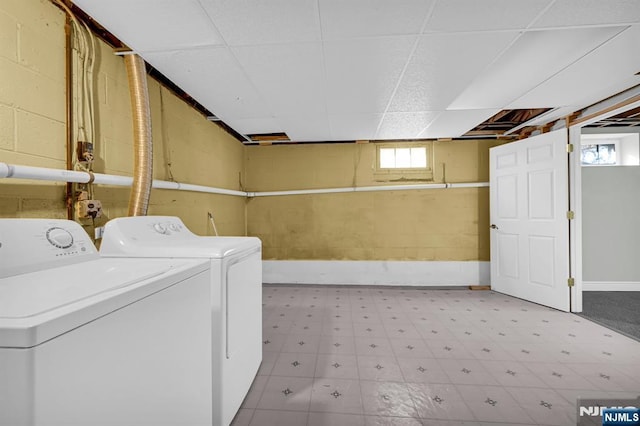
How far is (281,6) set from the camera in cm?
144

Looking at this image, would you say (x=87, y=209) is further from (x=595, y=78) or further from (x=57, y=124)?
(x=595, y=78)

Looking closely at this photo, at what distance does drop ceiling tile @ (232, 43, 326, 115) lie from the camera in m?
1.83

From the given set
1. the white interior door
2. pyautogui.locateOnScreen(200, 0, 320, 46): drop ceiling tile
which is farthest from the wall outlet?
the white interior door

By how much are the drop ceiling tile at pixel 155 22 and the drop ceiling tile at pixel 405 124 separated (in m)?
2.05

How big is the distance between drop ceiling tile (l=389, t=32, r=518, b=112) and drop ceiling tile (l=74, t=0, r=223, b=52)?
4.52 feet

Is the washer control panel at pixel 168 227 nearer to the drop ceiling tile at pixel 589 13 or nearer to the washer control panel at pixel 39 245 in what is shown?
the washer control panel at pixel 39 245

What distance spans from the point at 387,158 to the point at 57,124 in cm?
387

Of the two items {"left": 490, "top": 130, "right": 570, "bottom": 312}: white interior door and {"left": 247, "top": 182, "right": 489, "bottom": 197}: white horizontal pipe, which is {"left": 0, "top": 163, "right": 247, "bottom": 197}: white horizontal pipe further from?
{"left": 490, "top": 130, "right": 570, "bottom": 312}: white interior door

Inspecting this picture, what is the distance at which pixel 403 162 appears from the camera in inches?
171

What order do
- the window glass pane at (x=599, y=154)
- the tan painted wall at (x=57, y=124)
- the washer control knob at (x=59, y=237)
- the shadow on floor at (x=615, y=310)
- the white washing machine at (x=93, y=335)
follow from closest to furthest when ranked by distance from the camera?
the white washing machine at (x=93, y=335), the washer control knob at (x=59, y=237), the tan painted wall at (x=57, y=124), the shadow on floor at (x=615, y=310), the window glass pane at (x=599, y=154)

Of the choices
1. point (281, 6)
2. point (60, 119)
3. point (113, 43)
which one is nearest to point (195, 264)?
point (60, 119)

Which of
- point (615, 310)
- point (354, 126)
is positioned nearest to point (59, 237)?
point (354, 126)

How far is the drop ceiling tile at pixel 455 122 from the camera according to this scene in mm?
3016

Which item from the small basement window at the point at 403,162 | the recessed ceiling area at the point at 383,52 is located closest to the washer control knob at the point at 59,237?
the recessed ceiling area at the point at 383,52
